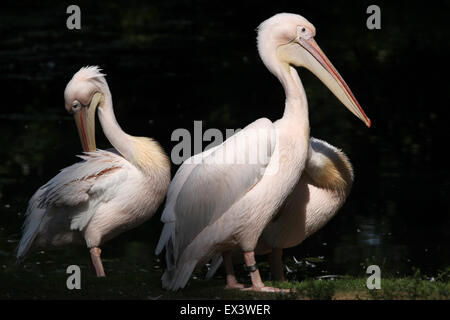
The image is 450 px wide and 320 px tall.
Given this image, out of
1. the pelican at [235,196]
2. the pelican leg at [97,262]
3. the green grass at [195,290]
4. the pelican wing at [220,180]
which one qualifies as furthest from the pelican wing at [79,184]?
the pelican wing at [220,180]

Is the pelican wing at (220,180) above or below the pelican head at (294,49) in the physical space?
below

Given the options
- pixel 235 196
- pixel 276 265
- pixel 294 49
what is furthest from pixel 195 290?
pixel 294 49

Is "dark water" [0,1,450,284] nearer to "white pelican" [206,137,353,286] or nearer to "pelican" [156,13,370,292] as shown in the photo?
"white pelican" [206,137,353,286]

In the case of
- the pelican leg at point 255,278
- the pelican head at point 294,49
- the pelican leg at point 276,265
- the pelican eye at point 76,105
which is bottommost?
the pelican leg at point 276,265

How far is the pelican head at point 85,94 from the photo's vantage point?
660 cm

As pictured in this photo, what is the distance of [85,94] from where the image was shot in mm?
6605

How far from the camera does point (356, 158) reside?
34.4ft

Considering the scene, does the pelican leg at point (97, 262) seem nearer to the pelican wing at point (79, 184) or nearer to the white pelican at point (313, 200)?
the pelican wing at point (79, 184)

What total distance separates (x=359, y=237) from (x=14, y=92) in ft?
24.8

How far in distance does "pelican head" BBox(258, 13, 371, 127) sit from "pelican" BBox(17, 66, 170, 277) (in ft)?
4.11

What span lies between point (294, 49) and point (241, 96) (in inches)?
301

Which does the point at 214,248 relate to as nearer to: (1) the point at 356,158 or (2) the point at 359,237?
(2) the point at 359,237

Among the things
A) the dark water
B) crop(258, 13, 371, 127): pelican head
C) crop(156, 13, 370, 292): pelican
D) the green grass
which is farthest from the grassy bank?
the dark water

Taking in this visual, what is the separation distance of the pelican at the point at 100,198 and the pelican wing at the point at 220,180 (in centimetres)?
87
